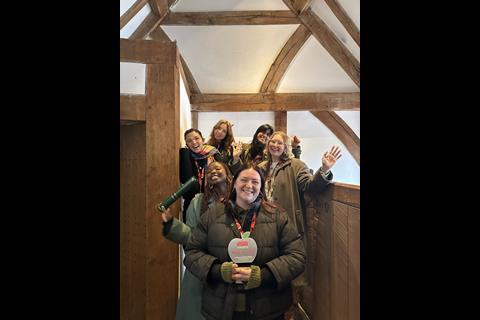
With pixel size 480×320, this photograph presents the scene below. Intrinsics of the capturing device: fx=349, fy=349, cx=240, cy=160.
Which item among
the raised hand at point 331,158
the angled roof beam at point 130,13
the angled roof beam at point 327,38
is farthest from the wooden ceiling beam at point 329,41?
the angled roof beam at point 130,13

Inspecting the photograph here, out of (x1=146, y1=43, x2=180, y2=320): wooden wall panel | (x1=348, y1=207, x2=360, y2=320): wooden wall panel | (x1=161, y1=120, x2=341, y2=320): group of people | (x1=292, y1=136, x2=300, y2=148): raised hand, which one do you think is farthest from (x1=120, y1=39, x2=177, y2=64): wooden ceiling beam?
(x1=348, y1=207, x2=360, y2=320): wooden wall panel

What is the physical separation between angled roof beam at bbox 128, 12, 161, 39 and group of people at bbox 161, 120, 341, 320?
309mm

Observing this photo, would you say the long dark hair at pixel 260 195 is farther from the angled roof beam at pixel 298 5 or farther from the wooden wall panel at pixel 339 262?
the angled roof beam at pixel 298 5

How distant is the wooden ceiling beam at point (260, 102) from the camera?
110cm

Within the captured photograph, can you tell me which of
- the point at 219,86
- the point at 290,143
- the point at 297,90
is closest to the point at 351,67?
the point at 297,90

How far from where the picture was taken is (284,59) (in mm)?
1139

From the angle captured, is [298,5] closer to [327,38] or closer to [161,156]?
[327,38]

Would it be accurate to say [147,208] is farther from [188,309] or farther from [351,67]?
[351,67]

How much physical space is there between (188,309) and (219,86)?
26.7 inches

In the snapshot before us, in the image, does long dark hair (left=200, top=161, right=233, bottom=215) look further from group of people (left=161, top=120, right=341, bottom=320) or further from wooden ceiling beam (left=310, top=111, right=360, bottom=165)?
wooden ceiling beam (left=310, top=111, right=360, bottom=165)

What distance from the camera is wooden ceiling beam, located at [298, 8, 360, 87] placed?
106cm

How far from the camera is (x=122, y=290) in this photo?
1.04m
